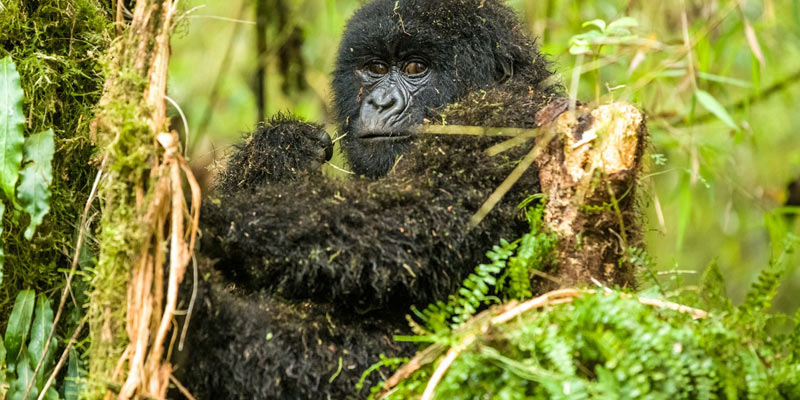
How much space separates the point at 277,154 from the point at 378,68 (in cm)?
82

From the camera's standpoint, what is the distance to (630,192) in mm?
2525

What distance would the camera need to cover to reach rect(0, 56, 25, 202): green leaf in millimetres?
2436

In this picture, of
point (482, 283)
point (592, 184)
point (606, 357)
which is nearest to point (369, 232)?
point (482, 283)

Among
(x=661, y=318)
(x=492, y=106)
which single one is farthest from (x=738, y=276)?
(x=661, y=318)

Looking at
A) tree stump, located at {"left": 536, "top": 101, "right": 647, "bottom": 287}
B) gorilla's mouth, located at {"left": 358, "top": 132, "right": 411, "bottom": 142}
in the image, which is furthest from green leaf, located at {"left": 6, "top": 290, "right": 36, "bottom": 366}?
tree stump, located at {"left": 536, "top": 101, "right": 647, "bottom": 287}

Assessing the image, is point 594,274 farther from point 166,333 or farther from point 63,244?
point 63,244

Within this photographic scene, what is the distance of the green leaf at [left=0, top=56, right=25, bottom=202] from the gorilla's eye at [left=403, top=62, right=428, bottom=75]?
1.79 m

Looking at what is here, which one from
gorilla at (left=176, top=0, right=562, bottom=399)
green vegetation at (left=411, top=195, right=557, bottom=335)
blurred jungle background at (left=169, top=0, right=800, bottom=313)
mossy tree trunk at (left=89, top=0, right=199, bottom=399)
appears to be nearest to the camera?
mossy tree trunk at (left=89, top=0, right=199, bottom=399)

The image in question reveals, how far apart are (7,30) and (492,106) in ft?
5.97

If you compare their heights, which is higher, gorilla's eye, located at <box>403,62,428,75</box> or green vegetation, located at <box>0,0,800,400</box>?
gorilla's eye, located at <box>403,62,428,75</box>

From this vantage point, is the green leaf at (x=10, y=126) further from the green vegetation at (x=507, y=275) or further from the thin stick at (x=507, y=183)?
the thin stick at (x=507, y=183)

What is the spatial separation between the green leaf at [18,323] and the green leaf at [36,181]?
0.30 m

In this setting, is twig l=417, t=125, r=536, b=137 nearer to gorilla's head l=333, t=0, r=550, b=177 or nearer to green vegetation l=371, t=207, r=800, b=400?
gorilla's head l=333, t=0, r=550, b=177

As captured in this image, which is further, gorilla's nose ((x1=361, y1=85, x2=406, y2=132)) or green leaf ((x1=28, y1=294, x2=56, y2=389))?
gorilla's nose ((x1=361, y1=85, x2=406, y2=132))
